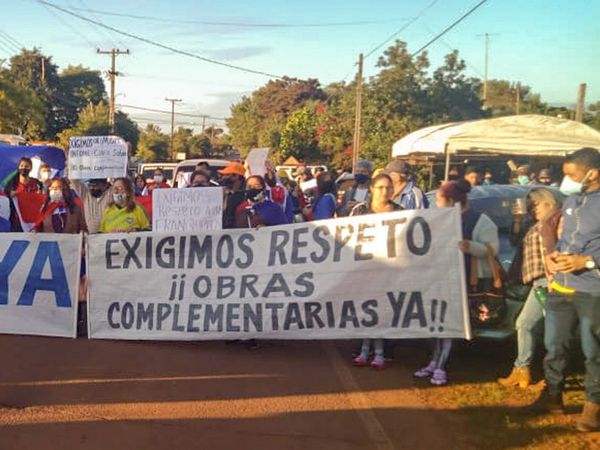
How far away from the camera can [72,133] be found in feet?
151

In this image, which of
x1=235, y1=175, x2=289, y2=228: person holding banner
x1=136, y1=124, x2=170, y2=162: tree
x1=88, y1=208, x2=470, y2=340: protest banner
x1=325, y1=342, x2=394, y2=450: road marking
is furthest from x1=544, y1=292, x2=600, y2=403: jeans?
x1=136, y1=124, x2=170, y2=162: tree

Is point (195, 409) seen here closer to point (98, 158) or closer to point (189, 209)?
point (189, 209)

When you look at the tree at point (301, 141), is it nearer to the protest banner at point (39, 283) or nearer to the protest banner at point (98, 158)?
the protest banner at point (98, 158)

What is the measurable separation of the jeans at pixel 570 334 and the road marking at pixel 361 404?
1.32m

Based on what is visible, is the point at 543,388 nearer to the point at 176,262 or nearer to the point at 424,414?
the point at 424,414

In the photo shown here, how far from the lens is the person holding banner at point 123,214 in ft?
23.2

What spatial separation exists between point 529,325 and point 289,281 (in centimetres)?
210

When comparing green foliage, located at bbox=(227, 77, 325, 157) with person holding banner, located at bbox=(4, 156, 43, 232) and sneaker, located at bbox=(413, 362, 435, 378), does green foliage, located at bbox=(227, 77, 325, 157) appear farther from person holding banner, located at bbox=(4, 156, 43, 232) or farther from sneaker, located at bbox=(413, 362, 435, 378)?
sneaker, located at bbox=(413, 362, 435, 378)

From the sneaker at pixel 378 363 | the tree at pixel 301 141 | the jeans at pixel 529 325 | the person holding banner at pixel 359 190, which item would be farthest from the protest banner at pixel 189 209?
the tree at pixel 301 141

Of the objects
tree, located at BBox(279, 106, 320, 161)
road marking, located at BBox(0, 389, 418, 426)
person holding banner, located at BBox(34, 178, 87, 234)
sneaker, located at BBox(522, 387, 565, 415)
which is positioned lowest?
road marking, located at BBox(0, 389, 418, 426)

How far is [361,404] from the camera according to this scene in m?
5.16

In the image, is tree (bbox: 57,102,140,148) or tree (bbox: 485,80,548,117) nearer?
tree (bbox: 485,80,548,117)

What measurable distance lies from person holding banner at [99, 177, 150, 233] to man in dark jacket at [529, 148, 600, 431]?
163 inches

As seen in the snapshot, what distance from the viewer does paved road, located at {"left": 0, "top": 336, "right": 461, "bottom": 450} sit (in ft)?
14.7
